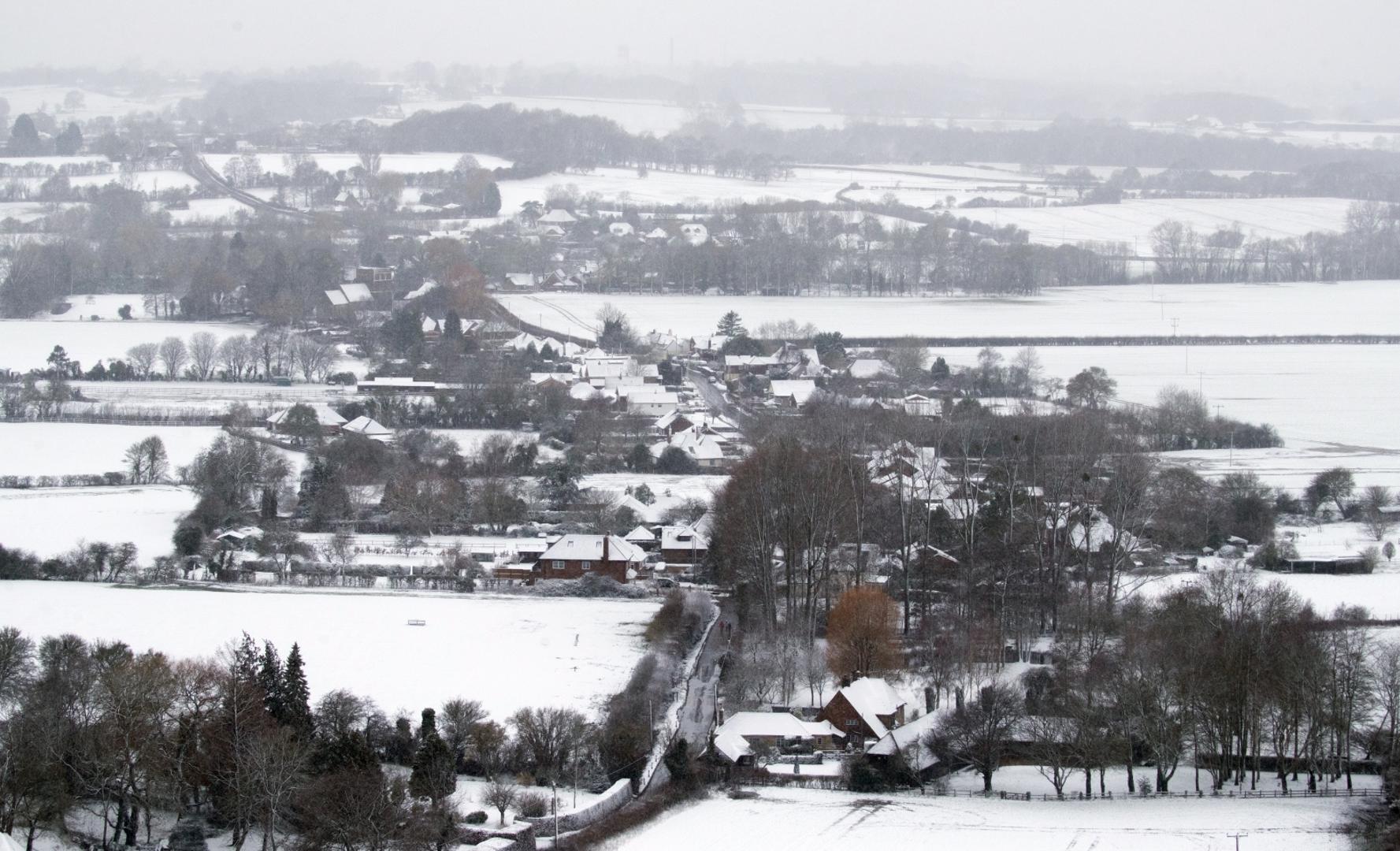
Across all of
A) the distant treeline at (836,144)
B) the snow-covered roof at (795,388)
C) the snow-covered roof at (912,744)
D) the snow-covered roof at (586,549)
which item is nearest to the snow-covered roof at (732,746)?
the snow-covered roof at (912,744)

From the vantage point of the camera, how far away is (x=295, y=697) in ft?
44.3

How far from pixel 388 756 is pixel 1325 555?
37.3 feet

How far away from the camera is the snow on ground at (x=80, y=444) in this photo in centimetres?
2533

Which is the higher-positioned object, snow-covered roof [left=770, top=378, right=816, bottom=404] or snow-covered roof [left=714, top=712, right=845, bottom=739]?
snow-covered roof [left=770, top=378, right=816, bottom=404]

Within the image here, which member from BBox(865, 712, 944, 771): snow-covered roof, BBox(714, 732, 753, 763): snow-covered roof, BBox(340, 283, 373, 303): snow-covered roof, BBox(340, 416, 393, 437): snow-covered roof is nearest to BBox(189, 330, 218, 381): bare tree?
BBox(340, 416, 393, 437): snow-covered roof

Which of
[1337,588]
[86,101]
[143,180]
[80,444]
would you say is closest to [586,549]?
[1337,588]

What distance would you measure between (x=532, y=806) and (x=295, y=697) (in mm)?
2194

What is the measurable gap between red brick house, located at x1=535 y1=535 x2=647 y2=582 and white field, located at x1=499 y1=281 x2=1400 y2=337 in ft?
57.8

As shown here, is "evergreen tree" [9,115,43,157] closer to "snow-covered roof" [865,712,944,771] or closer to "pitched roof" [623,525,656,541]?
"pitched roof" [623,525,656,541]

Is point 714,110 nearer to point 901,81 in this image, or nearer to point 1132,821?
point 901,81

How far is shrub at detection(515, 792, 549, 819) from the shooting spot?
12555mm

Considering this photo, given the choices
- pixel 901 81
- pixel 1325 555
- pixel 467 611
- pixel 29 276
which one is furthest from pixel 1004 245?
pixel 901 81

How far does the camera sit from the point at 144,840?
1223 centimetres

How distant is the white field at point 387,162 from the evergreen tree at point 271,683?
51.7m
